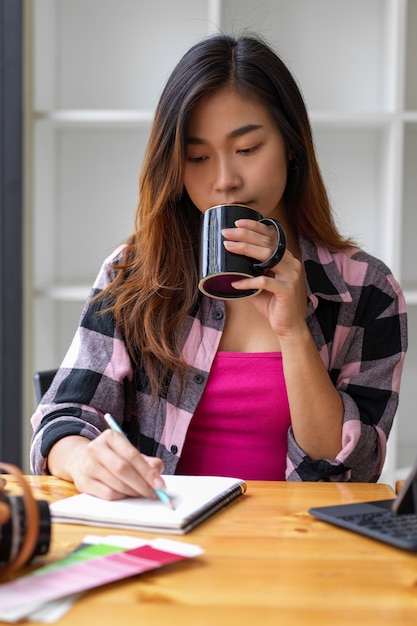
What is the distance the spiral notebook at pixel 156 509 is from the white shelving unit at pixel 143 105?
1705 mm

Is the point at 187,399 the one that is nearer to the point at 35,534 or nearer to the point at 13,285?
the point at 35,534

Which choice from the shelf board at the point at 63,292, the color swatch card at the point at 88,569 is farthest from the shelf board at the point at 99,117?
the color swatch card at the point at 88,569

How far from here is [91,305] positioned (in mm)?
1698

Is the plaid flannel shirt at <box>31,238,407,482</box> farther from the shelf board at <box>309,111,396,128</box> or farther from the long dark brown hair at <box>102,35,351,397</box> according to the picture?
the shelf board at <box>309,111,396,128</box>

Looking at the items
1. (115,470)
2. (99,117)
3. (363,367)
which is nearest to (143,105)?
(99,117)

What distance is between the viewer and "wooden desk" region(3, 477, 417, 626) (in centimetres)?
81

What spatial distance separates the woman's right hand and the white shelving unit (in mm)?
1664

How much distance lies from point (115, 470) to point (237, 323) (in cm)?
63

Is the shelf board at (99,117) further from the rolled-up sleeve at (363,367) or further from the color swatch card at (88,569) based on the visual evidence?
the color swatch card at (88,569)

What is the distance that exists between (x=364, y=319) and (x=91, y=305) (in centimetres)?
50

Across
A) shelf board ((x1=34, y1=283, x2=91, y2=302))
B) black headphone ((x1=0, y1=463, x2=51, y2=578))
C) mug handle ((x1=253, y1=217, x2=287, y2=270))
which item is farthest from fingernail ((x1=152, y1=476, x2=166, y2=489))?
shelf board ((x1=34, y1=283, x2=91, y2=302))

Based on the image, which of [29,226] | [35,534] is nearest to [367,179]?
[29,226]

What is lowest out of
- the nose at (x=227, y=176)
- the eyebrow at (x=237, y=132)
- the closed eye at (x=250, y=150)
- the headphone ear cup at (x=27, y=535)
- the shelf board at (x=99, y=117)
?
the headphone ear cup at (x=27, y=535)

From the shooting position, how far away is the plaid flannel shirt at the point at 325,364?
154cm
